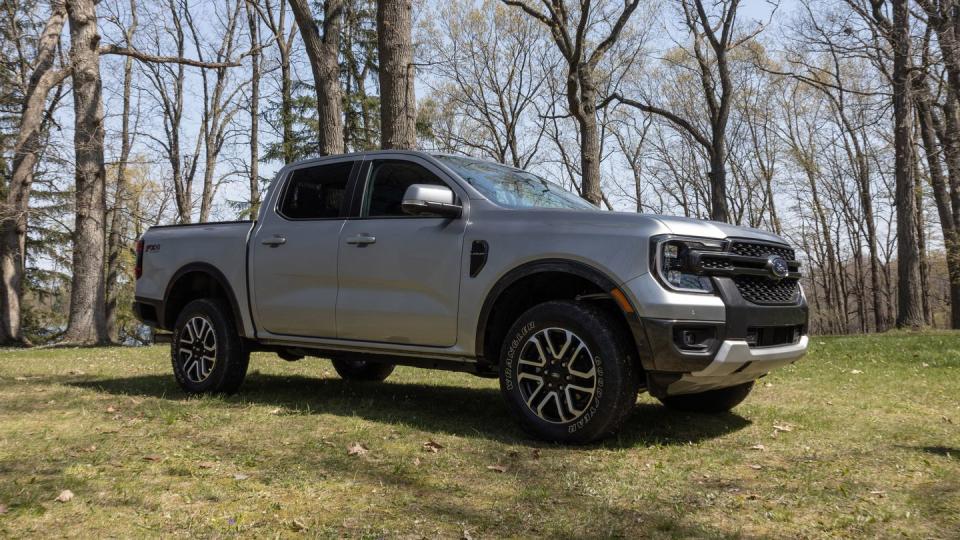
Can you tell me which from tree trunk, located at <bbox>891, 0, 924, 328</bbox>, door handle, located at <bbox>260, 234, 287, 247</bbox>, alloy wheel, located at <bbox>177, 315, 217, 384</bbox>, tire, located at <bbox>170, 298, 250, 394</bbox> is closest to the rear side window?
door handle, located at <bbox>260, 234, 287, 247</bbox>

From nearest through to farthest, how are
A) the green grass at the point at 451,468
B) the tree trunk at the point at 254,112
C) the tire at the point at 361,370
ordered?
the green grass at the point at 451,468
the tire at the point at 361,370
the tree trunk at the point at 254,112

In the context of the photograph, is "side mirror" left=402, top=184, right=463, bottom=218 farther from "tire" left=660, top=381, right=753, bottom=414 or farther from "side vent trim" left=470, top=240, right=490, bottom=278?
"tire" left=660, top=381, right=753, bottom=414

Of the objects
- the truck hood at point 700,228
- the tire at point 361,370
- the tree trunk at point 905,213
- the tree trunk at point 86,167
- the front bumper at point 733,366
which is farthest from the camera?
the tree trunk at point 905,213

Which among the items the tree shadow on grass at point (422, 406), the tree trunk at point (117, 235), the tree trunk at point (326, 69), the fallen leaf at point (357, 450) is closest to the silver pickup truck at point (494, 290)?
the tree shadow on grass at point (422, 406)

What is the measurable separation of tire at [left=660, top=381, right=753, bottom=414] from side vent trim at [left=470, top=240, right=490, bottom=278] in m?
1.85

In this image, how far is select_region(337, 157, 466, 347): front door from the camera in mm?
5074

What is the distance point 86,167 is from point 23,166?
4.23m

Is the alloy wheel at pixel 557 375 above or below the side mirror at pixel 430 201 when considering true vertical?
below

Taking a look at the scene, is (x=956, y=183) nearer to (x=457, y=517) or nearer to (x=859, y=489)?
(x=859, y=489)

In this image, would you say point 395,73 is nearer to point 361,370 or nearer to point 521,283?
point 361,370

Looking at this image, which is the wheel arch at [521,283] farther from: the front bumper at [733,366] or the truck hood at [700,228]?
the truck hood at [700,228]

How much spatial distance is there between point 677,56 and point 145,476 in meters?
29.1

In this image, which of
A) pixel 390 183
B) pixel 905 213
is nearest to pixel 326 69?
pixel 390 183

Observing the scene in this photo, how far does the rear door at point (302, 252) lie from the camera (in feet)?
18.8
